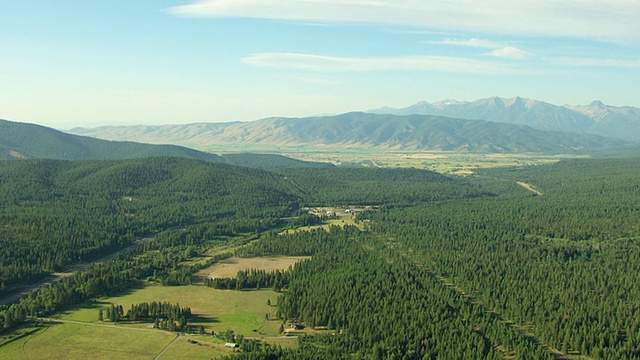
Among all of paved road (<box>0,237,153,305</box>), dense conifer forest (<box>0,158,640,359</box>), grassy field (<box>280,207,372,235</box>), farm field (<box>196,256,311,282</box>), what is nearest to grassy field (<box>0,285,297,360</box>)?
dense conifer forest (<box>0,158,640,359</box>)

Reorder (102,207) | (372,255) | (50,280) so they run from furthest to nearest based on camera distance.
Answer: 1. (102,207)
2. (372,255)
3. (50,280)

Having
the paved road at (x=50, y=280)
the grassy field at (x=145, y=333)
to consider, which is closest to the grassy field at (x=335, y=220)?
the paved road at (x=50, y=280)

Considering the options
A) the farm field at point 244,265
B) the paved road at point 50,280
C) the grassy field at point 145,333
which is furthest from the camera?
the farm field at point 244,265

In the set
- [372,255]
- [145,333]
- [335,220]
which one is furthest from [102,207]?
[145,333]

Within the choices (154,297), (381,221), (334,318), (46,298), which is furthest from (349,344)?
(381,221)

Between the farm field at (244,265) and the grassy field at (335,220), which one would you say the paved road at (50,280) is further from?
the grassy field at (335,220)

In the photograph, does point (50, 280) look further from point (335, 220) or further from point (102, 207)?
point (335, 220)

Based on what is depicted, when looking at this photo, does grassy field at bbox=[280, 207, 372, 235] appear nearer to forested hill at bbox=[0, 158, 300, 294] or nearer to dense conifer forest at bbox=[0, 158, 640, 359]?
dense conifer forest at bbox=[0, 158, 640, 359]
